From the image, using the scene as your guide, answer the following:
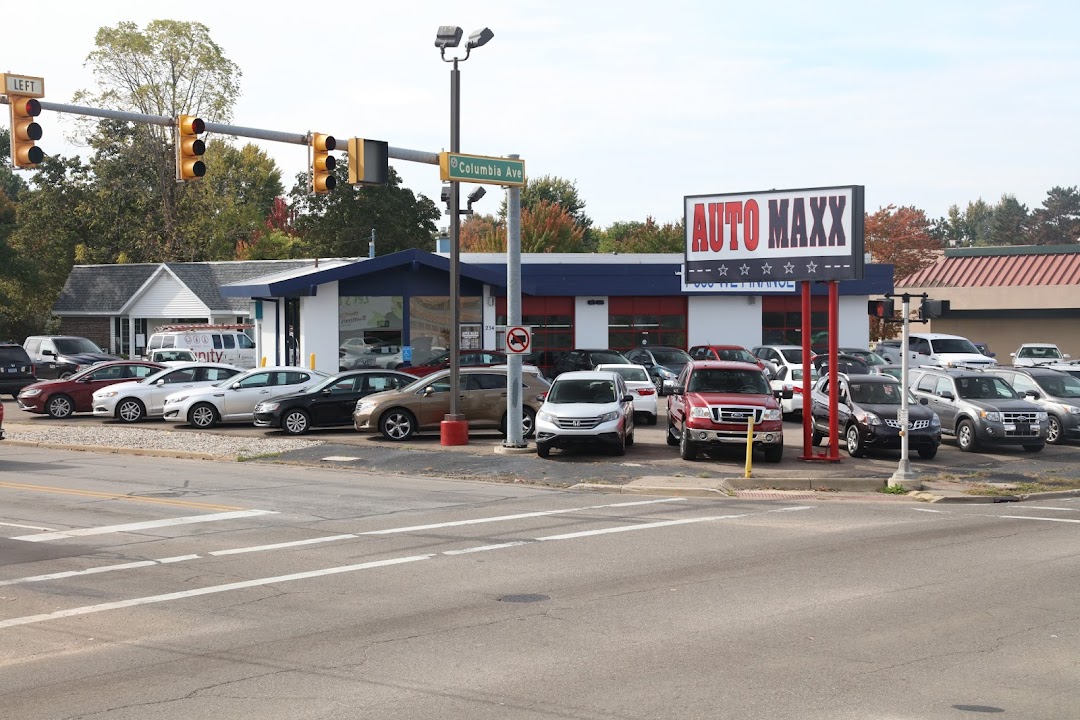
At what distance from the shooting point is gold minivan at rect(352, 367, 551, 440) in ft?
88.8

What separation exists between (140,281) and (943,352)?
135 feet

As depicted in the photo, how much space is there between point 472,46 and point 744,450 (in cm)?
987

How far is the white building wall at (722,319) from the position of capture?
50.5 metres

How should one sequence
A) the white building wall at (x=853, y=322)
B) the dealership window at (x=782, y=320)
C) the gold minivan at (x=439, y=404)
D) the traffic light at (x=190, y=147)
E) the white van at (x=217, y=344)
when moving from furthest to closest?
the white building wall at (x=853, y=322) < the dealership window at (x=782, y=320) < the white van at (x=217, y=344) < the gold minivan at (x=439, y=404) < the traffic light at (x=190, y=147)

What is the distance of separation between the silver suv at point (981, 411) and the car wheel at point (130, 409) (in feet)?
66.0

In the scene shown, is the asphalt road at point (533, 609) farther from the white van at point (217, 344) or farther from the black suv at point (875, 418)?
the white van at point (217, 344)

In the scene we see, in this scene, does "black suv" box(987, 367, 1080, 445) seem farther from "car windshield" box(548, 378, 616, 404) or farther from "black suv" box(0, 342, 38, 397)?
"black suv" box(0, 342, 38, 397)

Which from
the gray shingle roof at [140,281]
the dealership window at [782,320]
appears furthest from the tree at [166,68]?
the dealership window at [782,320]

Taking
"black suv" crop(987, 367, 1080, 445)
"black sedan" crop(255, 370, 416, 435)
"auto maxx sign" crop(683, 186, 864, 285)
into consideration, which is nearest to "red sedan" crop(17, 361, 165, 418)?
"black sedan" crop(255, 370, 416, 435)

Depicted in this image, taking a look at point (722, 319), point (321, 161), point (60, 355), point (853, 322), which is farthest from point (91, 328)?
point (321, 161)

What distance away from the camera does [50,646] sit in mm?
9438

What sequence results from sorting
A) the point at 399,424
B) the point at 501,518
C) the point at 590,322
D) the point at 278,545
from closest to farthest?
the point at 278,545
the point at 501,518
the point at 399,424
the point at 590,322

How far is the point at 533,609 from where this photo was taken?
1059 centimetres

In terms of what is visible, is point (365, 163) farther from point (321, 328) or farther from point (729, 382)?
Result: point (321, 328)
